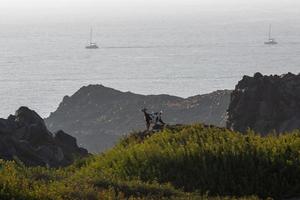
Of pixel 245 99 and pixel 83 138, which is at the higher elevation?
pixel 245 99

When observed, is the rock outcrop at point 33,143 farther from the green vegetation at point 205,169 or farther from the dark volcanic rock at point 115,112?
the dark volcanic rock at point 115,112

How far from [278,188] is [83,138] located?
228ft

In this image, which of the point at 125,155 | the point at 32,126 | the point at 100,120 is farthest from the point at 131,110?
the point at 125,155

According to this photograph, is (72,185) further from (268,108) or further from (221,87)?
(221,87)

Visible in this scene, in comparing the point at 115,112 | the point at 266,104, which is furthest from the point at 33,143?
the point at 115,112

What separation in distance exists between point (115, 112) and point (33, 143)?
6419 centimetres

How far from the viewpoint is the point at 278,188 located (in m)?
16.6

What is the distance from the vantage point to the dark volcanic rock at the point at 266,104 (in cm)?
4309

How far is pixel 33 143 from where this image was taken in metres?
30.4

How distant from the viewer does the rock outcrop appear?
A: 2721cm

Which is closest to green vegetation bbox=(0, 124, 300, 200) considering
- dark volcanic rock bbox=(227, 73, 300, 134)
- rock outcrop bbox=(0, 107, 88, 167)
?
rock outcrop bbox=(0, 107, 88, 167)

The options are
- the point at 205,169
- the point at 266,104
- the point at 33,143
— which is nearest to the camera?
the point at 205,169

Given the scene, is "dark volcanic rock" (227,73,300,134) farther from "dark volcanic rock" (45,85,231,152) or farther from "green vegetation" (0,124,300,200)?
"dark volcanic rock" (45,85,231,152)

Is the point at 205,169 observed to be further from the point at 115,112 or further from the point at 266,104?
the point at 115,112
